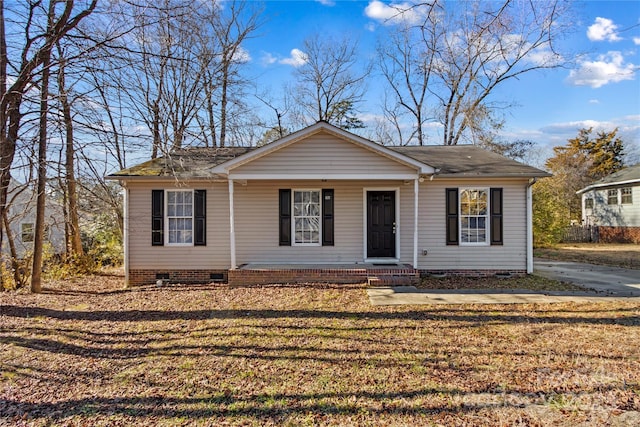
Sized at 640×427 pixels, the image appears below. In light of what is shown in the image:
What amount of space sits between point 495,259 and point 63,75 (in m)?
11.0

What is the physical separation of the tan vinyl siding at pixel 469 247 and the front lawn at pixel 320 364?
285cm

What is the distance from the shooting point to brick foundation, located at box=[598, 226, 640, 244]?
19.9m

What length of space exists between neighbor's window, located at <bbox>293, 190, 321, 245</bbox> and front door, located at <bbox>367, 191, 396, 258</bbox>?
58.8 inches

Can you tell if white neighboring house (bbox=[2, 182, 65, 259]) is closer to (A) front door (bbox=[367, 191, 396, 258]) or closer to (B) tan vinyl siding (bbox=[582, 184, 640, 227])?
(A) front door (bbox=[367, 191, 396, 258])

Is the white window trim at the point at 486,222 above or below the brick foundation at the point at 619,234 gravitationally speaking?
above

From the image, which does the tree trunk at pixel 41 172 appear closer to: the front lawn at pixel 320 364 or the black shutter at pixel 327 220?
the front lawn at pixel 320 364

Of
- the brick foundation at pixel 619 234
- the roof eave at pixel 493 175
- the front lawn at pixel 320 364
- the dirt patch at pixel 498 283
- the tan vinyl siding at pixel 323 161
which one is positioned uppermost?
the tan vinyl siding at pixel 323 161

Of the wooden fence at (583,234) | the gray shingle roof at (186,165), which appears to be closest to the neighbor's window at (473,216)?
the gray shingle roof at (186,165)

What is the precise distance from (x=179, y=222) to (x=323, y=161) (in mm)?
4380

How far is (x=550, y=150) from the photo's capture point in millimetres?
→ 36094

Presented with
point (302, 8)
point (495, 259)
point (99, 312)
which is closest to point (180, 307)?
point (99, 312)

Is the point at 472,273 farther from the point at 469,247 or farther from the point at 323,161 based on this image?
the point at 323,161

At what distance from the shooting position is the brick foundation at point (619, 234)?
1986 centimetres

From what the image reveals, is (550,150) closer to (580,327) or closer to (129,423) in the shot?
(580,327)
